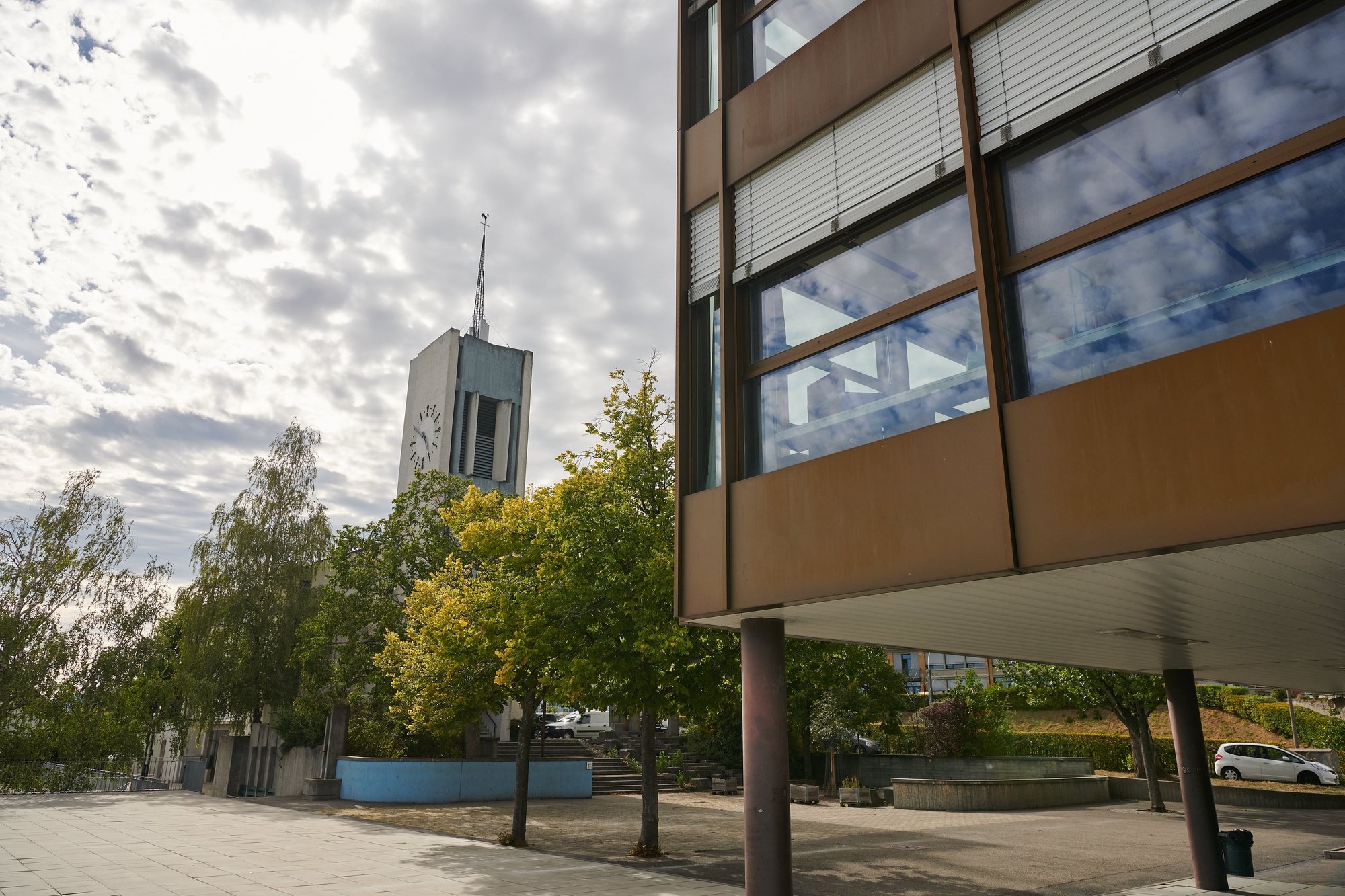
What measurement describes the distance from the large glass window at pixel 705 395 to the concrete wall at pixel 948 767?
23.2m

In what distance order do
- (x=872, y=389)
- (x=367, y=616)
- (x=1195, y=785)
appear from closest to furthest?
(x=872, y=389) → (x=1195, y=785) → (x=367, y=616)

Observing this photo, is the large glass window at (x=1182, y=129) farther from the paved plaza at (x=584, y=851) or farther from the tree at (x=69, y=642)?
the tree at (x=69, y=642)

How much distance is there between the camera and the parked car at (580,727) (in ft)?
149

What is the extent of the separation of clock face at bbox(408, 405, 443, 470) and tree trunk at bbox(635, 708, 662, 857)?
2937 cm

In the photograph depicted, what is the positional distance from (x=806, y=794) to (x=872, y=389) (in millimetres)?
23676

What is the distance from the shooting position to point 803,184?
912 cm

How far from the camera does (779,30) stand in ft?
32.7

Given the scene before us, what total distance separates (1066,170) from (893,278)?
1.66 metres

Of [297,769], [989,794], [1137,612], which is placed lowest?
[989,794]

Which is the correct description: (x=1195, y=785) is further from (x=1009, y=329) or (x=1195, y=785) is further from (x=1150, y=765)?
(x=1150, y=765)

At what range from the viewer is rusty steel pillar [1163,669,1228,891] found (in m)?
12.1

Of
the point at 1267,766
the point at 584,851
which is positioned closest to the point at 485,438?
the point at 584,851

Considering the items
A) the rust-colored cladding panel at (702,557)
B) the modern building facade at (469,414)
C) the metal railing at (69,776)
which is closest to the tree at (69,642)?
the metal railing at (69,776)

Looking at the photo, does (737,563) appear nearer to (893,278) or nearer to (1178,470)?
(893,278)
